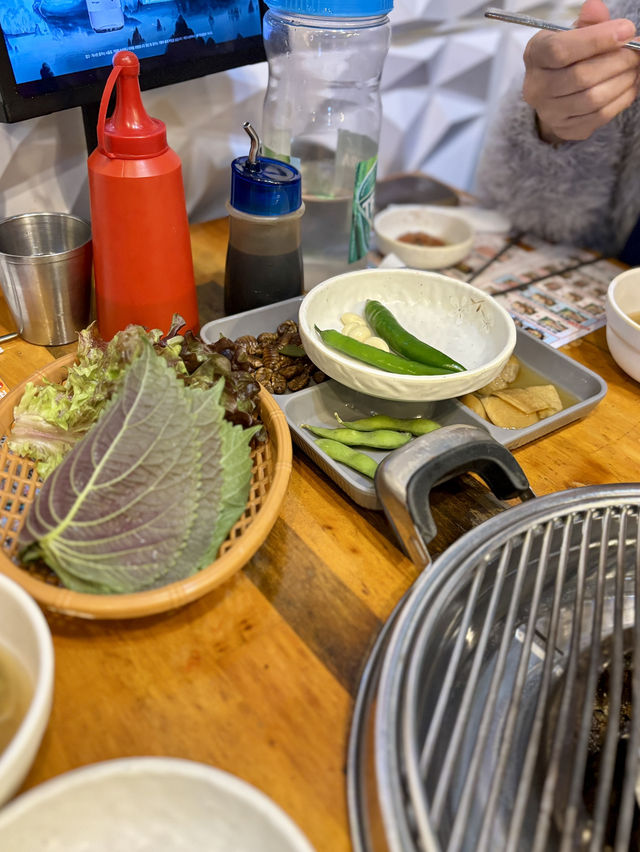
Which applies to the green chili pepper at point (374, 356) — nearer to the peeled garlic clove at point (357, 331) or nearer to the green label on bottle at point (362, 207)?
the peeled garlic clove at point (357, 331)

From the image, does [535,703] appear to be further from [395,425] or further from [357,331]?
[357,331]

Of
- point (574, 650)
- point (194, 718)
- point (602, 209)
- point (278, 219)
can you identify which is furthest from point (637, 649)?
point (602, 209)

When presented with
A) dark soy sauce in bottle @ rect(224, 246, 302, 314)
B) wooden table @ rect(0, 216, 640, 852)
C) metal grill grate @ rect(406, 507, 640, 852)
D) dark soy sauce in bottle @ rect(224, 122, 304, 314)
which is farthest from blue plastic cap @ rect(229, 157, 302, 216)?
metal grill grate @ rect(406, 507, 640, 852)

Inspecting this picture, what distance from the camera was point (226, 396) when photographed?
1.02 m

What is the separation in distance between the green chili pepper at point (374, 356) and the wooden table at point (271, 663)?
8.1 inches

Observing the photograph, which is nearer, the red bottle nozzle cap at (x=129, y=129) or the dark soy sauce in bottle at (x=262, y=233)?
the red bottle nozzle cap at (x=129, y=129)

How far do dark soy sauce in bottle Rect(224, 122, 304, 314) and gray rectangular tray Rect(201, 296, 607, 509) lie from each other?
0.16 feet

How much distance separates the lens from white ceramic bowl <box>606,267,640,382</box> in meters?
1.29

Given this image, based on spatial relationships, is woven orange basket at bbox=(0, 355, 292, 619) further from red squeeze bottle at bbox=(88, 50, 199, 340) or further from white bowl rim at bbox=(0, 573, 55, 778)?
red squeeze bottle at bbox=(88, 50, 199, 340)

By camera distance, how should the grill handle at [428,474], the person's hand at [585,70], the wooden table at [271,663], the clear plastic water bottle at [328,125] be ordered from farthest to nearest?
the clear plastic water bottle at [328,125], the person's hand at [585,70], the grill handle at [428,474], the wooden table at [271,663]

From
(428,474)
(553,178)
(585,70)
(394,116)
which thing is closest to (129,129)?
(428,474)

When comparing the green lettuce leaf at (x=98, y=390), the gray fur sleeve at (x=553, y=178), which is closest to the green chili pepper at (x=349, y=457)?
the green lettuce leaf at (x=98, y=390)

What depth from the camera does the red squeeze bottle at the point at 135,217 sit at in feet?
3.47

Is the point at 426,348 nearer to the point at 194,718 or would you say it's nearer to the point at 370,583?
the point at 370,583
